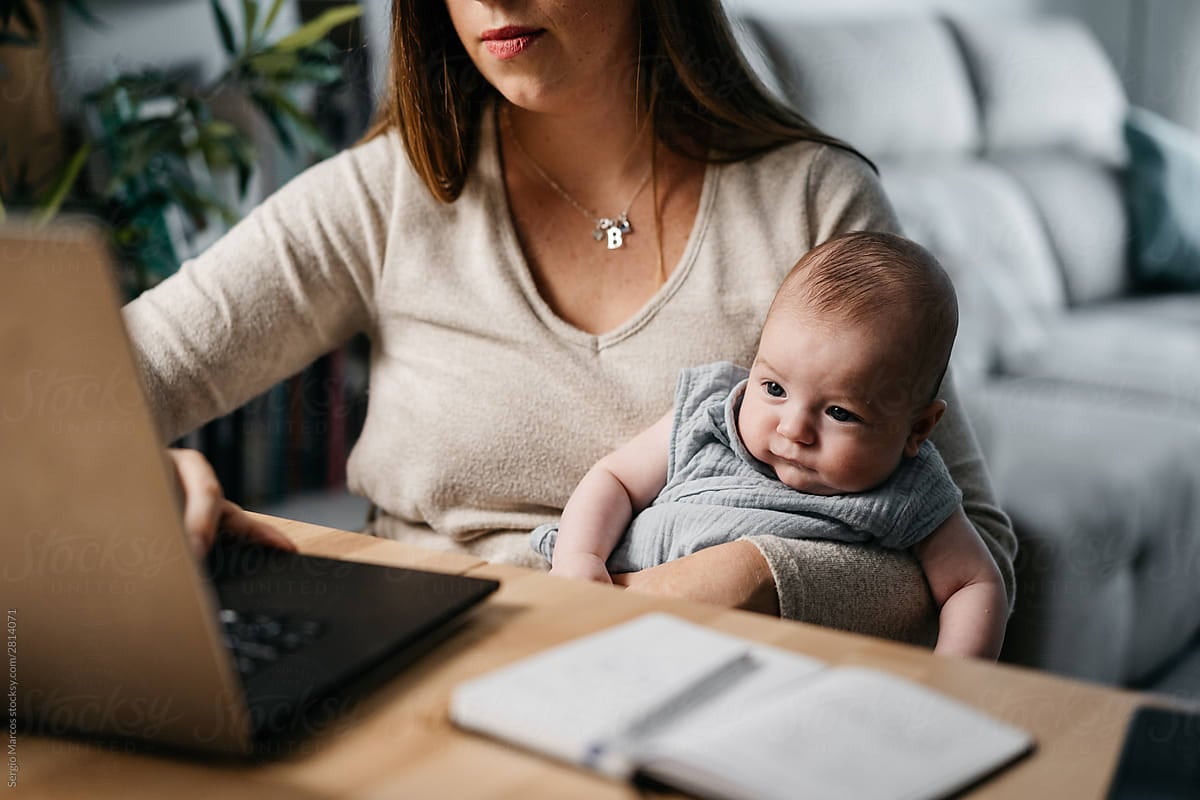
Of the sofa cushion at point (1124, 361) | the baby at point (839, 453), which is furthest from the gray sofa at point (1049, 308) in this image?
the baby at point (839, 453)

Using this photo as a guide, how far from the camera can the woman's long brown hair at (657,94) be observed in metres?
1.10

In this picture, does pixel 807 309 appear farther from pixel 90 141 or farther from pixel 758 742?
pixel 90 141

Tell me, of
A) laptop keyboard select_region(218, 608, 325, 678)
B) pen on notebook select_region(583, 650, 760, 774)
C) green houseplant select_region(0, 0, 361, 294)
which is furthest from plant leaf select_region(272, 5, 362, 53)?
pen on notebook select_region(583, 650, 760, 774)

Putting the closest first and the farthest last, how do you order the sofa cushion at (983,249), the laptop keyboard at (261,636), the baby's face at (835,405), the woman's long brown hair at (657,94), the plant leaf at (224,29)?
the laptop keyboard at (261,636), the baby's face at (835,405), the woman's long brown hair at (657,94), the plant leaf at (224,29), the sofa cushion at (983,249)

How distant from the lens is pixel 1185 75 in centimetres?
338

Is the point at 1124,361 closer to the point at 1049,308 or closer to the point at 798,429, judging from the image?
the point at 1049,308

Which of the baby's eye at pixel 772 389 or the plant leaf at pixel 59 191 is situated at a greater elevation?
the plant leaf at pixel 59 191

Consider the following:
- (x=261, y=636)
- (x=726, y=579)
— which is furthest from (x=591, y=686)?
(x=726, y=579)

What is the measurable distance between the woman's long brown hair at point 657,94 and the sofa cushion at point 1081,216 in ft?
5.25

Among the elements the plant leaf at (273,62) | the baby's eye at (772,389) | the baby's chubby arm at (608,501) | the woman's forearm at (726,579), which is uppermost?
the plant leaf at (273,62)

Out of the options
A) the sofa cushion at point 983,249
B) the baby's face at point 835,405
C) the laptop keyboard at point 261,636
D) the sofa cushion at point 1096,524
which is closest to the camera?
the laptop keyboard at point 261,636

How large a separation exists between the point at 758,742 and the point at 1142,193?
2.50 m

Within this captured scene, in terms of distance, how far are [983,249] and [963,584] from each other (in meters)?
1.50

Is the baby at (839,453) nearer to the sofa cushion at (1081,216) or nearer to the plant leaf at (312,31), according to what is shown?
the plant leaf at (312,31)
